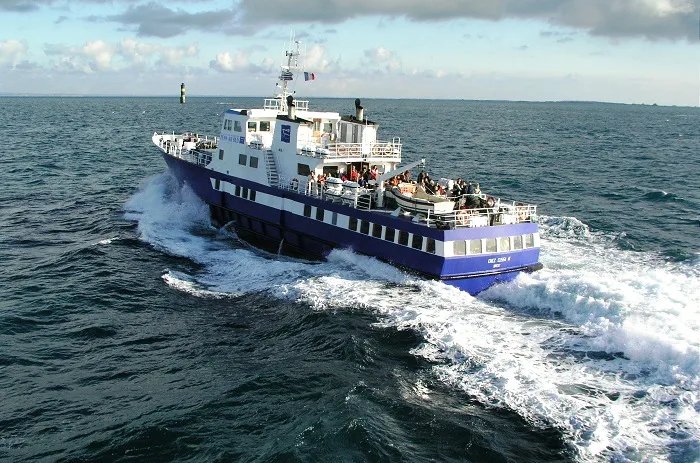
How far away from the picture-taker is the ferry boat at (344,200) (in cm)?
2620

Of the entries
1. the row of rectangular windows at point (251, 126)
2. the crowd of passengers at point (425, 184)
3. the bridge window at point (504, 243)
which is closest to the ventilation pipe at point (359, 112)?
the crowd of passengers at point (425, 184)

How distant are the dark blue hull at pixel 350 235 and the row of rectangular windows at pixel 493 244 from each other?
0.68 feet

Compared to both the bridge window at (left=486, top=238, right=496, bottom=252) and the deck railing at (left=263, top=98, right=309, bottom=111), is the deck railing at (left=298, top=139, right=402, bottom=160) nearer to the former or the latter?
the deck railing at (left=263, top=98, right=309, bottom=111)

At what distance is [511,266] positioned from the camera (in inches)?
1049

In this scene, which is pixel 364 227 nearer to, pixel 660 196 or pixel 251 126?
pixel 251 126

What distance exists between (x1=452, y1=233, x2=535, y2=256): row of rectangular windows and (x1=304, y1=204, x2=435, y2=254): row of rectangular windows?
3.62ft

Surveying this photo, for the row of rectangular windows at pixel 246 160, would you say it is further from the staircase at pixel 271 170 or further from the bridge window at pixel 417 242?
the bridge window at pixel 417 242

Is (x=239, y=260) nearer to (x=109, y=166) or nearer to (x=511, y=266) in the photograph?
(x=511, y=266)

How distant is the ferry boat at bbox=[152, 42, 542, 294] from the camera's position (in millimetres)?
26203

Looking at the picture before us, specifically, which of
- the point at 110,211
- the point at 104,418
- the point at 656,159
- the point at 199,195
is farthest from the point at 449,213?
the point at 656,159

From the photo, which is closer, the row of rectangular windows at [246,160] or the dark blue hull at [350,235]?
the dark blue hull at [350,235]

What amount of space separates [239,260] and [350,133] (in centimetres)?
963

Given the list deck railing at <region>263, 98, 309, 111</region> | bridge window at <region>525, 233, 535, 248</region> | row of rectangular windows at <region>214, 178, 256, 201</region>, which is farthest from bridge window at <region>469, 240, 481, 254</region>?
deck railing at <region>263, 98, 309, 111</region>

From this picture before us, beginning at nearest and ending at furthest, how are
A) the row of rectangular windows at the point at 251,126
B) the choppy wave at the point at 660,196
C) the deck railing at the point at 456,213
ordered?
the deck railing at the point at 456,213 → the row of rectangular windows at the point at 251,126 → the choppy wave at the point at 660,196
